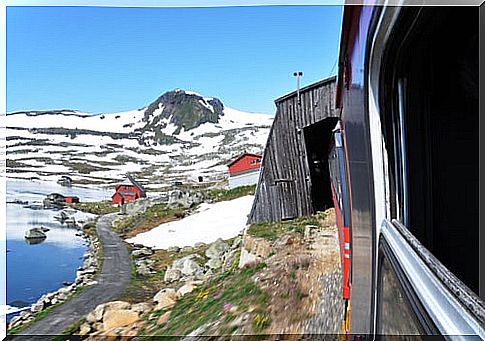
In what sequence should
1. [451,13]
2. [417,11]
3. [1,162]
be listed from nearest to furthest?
[417,11] < [451,13] < [1,162]

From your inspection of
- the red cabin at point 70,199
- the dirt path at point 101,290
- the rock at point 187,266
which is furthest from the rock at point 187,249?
the red cabin at point 70,199

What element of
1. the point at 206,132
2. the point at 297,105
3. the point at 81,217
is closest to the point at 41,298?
the point at 81,217

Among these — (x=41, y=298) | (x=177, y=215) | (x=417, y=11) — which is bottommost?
(x=41, y=298)

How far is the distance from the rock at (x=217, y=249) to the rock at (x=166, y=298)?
1.52 metres

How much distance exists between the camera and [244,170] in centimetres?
988

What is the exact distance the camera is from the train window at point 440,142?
36.5 inches

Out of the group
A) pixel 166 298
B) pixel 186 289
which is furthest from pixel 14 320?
pixel 186 289

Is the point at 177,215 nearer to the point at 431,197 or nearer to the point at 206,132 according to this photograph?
the point at 206,132

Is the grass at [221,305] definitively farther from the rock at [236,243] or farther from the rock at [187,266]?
the rock at [187,266]

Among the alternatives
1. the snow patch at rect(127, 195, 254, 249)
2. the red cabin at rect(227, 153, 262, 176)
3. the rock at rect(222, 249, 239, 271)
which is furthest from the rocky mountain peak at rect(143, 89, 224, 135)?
the rock at rect(222, 249, 239, 271)

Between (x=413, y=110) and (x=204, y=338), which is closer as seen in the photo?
(x=413, y=110)

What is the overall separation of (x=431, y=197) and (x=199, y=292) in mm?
5859

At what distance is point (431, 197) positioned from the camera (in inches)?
37.8

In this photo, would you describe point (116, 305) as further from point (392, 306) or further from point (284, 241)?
point (392, 306)
